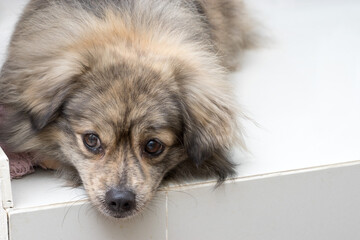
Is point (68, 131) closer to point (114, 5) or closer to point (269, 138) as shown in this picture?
point (114, 5)

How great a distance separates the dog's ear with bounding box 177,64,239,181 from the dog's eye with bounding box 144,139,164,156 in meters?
0.09

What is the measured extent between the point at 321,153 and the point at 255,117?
34 cm

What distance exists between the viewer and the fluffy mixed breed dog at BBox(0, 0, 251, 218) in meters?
2.10

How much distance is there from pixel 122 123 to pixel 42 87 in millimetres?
304

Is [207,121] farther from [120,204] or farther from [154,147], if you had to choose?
[120,204]

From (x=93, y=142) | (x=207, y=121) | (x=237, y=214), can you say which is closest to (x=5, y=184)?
(x=93, y=142)

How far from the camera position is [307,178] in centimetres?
240

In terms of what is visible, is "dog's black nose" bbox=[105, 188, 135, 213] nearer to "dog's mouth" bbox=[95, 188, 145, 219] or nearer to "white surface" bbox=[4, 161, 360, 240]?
"dog's mouth" bbox=[95, 188, 145, 219]

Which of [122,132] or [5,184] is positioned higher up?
[122,132]

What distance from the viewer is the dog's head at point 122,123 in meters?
2.09

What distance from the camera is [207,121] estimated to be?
2229mm

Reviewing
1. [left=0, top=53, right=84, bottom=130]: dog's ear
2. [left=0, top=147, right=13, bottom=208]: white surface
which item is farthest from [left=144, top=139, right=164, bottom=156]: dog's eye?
[left=0, top=147, right=13, bottom=208]: white surface

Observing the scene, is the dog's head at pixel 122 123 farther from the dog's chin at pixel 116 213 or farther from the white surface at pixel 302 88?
the white surface at pixel 302 88

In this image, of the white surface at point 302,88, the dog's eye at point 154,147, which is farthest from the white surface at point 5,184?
the white surface at point 302,88
